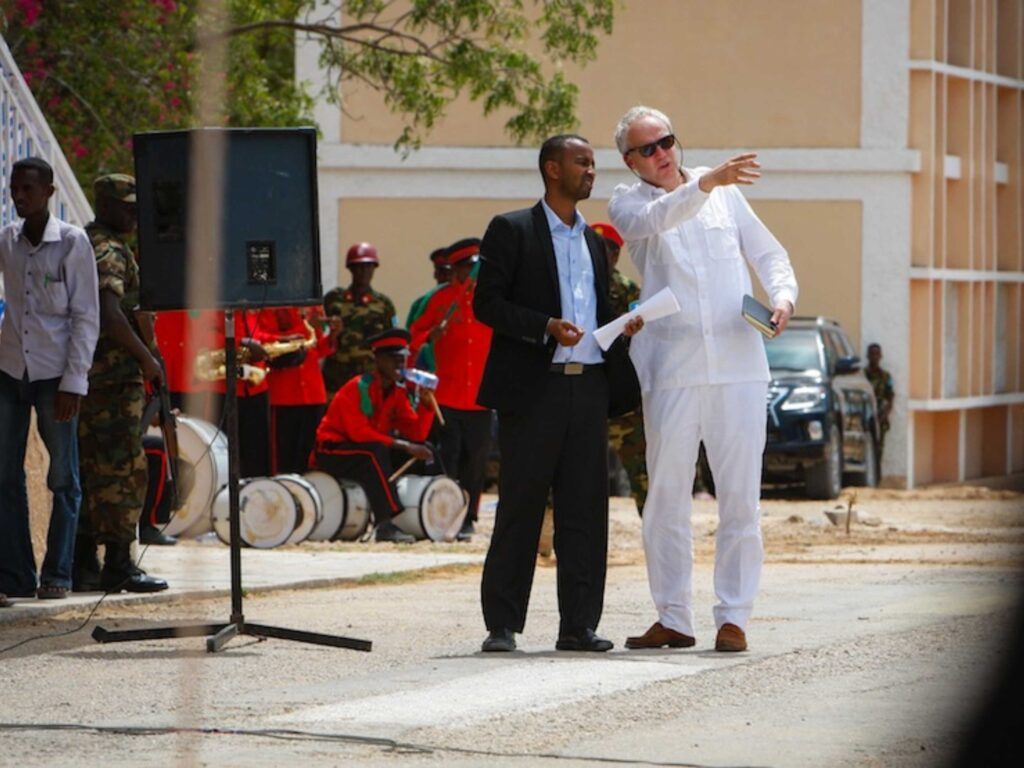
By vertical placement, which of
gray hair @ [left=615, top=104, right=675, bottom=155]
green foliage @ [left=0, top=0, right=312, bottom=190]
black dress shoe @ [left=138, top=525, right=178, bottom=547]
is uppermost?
green foliage @ [left=0, top=0, right=312, bottom=190]

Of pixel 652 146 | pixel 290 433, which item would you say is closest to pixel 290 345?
pixel 290 433

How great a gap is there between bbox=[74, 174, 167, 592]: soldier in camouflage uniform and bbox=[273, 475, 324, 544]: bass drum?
3601 mm

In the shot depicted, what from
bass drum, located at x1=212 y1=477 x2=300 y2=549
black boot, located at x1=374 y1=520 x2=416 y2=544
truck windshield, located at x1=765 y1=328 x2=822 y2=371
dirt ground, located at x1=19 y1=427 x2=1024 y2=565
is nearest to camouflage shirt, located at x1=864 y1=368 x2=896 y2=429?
dirt ground, located at x1=19 y1=427 x2=1024 y2=565

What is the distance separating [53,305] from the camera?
36.9 feet

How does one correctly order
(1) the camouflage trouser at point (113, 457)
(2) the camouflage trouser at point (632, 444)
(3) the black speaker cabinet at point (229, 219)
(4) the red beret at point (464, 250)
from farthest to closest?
1. (4) the red beret at point (464, 250)
2. (2) the camouflage trouser at point (632, 444)
3. (1) the camouflage trouser at point (113, 457)
4. (3) the black speaker cabinet at point (229, 219)

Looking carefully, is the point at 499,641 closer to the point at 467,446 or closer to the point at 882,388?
the point at 467,446

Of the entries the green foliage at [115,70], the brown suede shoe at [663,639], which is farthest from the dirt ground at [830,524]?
the green foliage at [115,70]

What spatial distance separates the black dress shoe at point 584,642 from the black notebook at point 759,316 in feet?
4.42

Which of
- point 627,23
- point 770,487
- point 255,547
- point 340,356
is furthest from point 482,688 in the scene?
point 627,23

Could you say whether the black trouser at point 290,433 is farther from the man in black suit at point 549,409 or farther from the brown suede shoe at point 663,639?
the brown suede shoe at point 663,639

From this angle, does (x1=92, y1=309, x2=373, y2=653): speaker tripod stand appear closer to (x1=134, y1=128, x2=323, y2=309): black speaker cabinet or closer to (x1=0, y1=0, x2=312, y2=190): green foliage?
(x1=134, y1=128, x2=323, y2=309): black speaker cabinet

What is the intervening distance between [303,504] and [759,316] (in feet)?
22.2

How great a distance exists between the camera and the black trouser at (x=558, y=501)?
9.76 metres

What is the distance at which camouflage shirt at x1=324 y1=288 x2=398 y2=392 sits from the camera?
18688 millimetres
